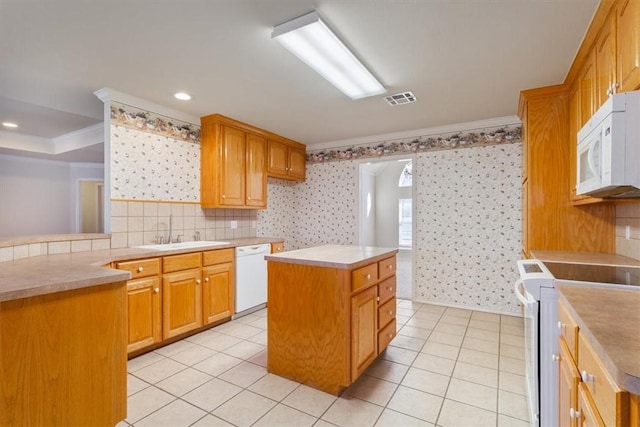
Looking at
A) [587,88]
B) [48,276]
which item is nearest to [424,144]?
[587,88]

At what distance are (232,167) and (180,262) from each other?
4.43ft

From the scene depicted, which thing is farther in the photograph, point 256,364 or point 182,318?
point 182,318

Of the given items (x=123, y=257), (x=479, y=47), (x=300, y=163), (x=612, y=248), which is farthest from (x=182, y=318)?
(x=612, y=248)

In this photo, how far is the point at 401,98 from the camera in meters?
2.93

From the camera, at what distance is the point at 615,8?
1.55 metres

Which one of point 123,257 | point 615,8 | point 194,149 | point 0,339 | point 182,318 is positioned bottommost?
point 182,318

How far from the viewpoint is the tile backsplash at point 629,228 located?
2002mm

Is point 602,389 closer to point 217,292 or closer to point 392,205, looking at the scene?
point 217,292

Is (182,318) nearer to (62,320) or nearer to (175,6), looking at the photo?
(62,320)

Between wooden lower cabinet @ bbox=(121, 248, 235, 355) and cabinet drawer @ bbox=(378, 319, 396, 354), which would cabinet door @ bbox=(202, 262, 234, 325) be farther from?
cabinet drawer @ bbox=(378, 319, 396, 354)

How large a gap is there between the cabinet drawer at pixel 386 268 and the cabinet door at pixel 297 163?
2.49 meters

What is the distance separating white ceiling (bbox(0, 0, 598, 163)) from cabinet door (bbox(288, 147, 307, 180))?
4.42 feet

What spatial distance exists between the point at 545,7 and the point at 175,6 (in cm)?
200

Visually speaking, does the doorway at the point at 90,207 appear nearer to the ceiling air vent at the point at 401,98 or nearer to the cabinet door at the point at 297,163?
the cabinet door at the point at 297,163
